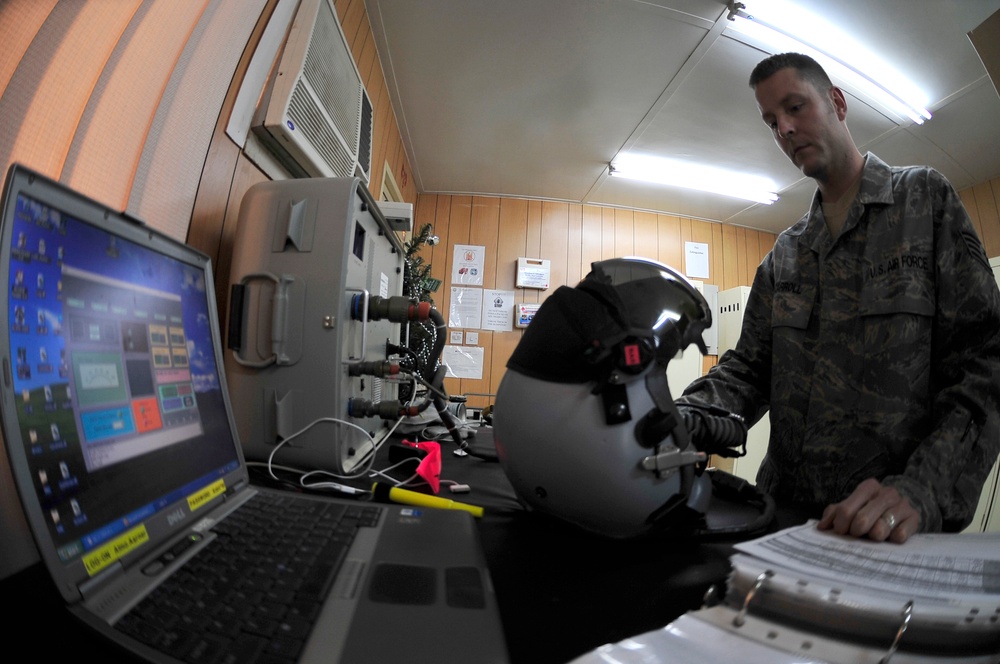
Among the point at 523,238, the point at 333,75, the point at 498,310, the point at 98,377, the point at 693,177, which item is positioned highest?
the point at 693,177

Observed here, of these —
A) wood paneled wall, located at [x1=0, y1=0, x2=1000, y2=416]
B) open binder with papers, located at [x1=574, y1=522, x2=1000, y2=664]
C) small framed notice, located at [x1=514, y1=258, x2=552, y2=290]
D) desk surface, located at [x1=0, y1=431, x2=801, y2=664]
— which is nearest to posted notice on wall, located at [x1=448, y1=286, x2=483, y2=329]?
small framed notice, located at [x1=514, y1=258, x2=552, y2=290]

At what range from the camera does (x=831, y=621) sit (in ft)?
0.78

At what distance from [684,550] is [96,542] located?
503 mm

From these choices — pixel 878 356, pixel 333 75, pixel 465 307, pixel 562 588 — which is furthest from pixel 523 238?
pixel 562 588

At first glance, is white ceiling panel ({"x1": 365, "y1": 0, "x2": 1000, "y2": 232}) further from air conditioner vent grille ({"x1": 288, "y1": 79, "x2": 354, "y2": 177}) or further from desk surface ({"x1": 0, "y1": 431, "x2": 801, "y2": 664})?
desk surface ({"x1": 0, "y1": 431, "x2": 801, "y2": 664})

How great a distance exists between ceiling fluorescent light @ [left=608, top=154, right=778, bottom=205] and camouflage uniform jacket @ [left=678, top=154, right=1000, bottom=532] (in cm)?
181

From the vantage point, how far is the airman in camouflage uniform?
0.55 m

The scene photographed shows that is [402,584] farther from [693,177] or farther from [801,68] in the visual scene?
[693,177]

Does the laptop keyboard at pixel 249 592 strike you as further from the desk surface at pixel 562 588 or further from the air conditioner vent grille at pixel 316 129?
the air conditioner vent grille at pixel 316 129

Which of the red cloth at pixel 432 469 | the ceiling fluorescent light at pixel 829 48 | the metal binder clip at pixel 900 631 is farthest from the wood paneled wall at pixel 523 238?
the metal binder clip at pixel 900 631

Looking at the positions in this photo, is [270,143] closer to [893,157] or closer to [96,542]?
[96,542]

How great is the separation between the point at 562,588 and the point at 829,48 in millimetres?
2337

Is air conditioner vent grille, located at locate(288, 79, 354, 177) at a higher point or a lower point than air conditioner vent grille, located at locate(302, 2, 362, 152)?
lower

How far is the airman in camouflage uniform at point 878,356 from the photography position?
55 cm
